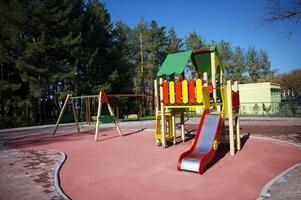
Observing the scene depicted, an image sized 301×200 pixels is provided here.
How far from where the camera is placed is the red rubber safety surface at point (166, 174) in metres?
5.37

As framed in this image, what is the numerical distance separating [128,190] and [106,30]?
31934 mm

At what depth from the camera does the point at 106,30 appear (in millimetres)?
34969

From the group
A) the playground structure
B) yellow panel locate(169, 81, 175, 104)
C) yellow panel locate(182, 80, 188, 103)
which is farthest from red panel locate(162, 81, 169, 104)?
yellow panel locate(182, 80, 188, 103)

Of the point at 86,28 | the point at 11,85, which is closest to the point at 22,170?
the point at 11,85

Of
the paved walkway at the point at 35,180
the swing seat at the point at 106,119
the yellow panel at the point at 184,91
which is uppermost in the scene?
the yellow panel at the point at 184,91

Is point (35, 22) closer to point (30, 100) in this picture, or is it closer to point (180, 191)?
point (30, 100)

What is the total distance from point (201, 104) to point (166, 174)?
324cm

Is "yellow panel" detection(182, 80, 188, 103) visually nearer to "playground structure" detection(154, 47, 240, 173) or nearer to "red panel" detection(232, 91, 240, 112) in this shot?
"playground structure" detection(154, 47, 240, 173)

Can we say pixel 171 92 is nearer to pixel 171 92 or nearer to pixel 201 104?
pixel 171 92

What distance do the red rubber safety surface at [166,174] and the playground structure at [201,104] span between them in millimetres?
458

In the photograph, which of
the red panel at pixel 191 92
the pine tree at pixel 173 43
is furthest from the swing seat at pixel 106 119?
the pine tree at pixel 173 43

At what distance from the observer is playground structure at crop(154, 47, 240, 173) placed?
23.9ft

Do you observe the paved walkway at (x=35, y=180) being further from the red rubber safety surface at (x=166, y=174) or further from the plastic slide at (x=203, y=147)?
the plastic slide at (x=203, y=147)

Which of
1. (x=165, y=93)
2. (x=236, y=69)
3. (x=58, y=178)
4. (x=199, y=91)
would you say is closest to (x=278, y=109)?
(x=165, y=93)
